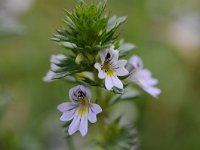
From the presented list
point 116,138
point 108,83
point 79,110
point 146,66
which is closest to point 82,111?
point 79,110

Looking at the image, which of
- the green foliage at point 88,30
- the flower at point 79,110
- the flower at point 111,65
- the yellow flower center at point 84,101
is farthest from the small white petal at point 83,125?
the green foliage at point 88,30

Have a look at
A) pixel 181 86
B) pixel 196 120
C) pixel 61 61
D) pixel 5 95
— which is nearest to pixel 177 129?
pixel 196 120

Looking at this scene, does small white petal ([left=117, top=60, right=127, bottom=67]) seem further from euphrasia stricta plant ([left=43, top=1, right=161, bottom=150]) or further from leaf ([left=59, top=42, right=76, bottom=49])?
leaf ([left=59, top=42, right=76, bottom=49])

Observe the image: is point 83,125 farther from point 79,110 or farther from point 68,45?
point 68,45

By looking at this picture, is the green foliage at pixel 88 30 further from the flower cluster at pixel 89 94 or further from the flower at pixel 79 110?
the flower at pixel 79 110

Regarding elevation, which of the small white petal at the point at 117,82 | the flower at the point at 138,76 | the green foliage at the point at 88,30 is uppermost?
the green foliage at the point at 88,30

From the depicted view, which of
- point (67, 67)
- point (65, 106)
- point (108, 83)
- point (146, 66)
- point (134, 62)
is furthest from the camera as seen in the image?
point (146, 66)
